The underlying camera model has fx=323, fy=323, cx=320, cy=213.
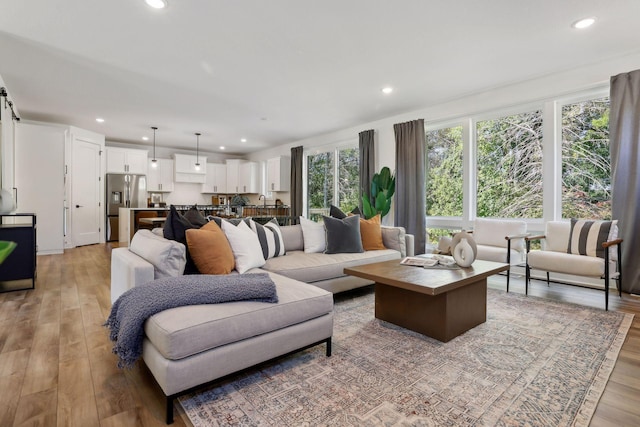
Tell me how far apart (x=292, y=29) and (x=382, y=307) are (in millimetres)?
2600

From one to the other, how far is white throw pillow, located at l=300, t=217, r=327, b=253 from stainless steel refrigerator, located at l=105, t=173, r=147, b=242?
19.9ft

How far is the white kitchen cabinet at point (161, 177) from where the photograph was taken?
8.54 m

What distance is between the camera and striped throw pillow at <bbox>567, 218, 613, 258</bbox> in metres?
3.22

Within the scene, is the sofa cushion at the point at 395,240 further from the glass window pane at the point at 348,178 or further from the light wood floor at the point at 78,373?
the glass window pane at the point at 348,178

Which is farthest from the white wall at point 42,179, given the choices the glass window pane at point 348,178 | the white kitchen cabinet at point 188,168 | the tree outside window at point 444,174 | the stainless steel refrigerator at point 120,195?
the tree outside window at point 444,174

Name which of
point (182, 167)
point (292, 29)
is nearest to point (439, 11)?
point (292, 29)

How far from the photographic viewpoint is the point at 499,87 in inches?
174

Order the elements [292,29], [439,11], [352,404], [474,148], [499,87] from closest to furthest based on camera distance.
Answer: [352,404] < [439,11] < [292,29] < [499,87] < [474,148]

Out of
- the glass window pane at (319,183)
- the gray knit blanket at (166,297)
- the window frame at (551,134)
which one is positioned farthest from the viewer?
the glass window pane at (319,183)

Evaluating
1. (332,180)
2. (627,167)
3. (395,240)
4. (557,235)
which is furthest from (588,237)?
(332,180)

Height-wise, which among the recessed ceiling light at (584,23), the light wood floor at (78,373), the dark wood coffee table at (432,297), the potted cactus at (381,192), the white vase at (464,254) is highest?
the recessed ceiling light at (584,23)

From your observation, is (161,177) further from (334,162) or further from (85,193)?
(334,162)

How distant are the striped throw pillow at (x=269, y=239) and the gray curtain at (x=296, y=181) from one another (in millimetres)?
4509

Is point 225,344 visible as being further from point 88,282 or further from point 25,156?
point 25,156
